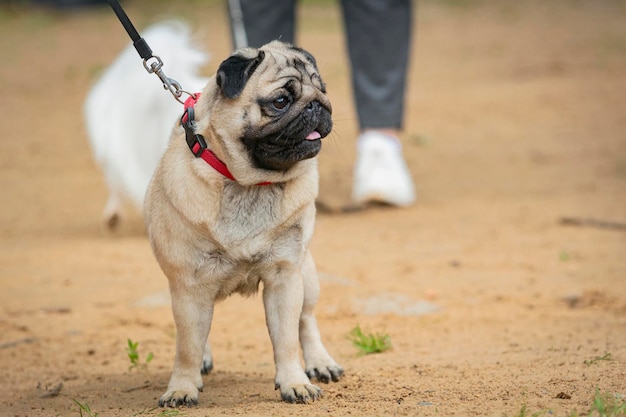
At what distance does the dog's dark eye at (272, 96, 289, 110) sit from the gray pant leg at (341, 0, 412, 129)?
11.3ft

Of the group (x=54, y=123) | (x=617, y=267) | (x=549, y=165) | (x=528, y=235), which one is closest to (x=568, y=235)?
(x=528, y=235)

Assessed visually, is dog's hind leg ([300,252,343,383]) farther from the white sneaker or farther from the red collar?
the white sneaker

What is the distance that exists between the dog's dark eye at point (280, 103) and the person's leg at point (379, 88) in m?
3.44

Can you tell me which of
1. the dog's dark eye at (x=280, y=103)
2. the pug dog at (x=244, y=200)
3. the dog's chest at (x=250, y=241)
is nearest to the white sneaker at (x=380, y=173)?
the pug dog at (x=244, y=200)

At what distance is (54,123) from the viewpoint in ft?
34.9

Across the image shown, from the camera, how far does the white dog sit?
6.26 meters

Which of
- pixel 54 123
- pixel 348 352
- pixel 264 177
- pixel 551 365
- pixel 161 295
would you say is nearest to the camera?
pixel 264 177

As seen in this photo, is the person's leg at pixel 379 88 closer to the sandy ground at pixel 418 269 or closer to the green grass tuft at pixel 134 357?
the sandy ground at pixel 418 269

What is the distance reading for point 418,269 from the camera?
5.55 meters

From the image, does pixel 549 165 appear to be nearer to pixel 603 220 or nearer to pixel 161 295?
pixel 603 220

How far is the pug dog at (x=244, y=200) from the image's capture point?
3.31m

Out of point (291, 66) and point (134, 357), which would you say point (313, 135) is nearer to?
point (291, 66)

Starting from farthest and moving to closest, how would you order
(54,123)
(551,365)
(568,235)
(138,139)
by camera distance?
(54,123) < (138,139) < (568,235) < (551,365)

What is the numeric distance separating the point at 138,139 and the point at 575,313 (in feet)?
10.3
